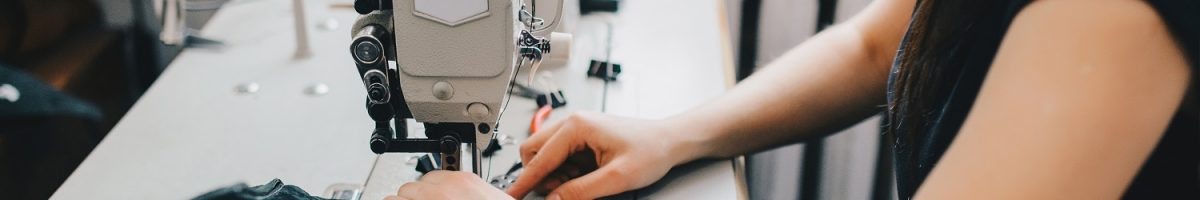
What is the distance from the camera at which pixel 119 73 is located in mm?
2650

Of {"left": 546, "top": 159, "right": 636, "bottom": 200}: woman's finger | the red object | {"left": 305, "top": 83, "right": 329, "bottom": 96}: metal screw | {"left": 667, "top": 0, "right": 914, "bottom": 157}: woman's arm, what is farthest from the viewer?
{"left": 305, "top": 83, "right": 329, "bottom": 96}: metal screw

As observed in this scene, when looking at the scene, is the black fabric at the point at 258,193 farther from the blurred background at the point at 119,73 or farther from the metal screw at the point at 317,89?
the blurred background at the point at 119,73

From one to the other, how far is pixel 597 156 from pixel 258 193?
341 millimetres

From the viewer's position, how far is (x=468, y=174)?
1.00 meters

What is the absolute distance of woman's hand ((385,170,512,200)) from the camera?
97cm

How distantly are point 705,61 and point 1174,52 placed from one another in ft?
3.02

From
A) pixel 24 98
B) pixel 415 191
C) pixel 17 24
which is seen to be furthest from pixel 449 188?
pixel 17 24

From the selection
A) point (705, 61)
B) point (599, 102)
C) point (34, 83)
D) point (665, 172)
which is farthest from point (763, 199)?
point (34, 83)

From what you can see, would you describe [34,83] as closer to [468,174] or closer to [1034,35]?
[468,174]

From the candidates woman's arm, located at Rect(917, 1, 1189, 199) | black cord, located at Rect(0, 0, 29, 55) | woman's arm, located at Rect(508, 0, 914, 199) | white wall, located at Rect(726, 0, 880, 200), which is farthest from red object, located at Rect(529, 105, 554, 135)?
black cord, located at Rect(0, 0, 29, 55)

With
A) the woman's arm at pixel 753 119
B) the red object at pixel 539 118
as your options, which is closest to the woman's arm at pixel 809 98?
the woman's arm at pixel 753 119

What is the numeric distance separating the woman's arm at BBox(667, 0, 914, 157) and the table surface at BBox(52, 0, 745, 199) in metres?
0.04

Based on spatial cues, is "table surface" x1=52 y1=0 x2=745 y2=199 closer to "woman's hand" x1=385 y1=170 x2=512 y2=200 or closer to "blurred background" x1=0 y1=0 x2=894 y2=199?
"woman's hand" x1=385 y1=170 x2=512 y2=200

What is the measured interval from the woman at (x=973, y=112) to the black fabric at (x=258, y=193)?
104mm
